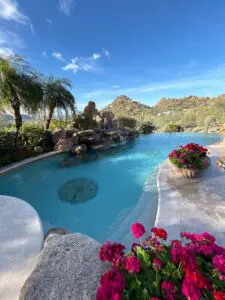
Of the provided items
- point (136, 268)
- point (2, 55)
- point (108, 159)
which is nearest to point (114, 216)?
point (136, 268)

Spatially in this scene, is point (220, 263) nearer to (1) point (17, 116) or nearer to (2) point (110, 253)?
(2) point (110, 253)

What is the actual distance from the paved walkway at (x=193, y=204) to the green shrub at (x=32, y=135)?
840 centimetres

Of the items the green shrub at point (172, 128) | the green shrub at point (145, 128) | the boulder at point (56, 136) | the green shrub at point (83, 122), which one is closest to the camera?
the boulder at point (56, 136)

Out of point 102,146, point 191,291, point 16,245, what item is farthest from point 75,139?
point 191,291

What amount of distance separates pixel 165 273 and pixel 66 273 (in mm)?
897

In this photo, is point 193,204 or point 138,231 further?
point 193,204

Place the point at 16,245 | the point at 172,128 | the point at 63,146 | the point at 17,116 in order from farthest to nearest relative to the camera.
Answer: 1. the point at 172,128
2. the point at 63,146
3. the point at 17,116
4. the point at 16,245

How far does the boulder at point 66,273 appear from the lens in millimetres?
1343

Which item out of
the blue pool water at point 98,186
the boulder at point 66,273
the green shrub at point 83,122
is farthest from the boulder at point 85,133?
the boulder at point 66,273

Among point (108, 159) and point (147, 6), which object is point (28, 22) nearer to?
point (147, 6)

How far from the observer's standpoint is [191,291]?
0.93 meters

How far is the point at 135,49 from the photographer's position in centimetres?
1380

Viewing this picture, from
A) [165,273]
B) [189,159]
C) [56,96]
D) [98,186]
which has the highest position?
[56,96]

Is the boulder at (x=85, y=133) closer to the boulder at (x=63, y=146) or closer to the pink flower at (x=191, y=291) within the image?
the boulder at (x=63, y=146)
